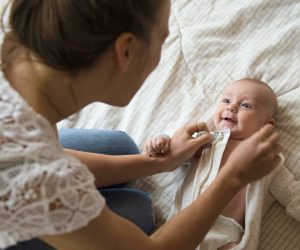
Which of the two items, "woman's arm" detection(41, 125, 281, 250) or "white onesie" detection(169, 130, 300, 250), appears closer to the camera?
"woman's arm" detection(41, 125, 281, 250)

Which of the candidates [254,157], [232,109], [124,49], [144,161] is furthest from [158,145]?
[124,49]

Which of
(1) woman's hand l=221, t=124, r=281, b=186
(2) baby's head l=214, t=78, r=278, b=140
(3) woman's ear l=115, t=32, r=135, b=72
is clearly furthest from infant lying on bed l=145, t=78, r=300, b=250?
(3) woman's ear l=115, t=32, r=135, b=72

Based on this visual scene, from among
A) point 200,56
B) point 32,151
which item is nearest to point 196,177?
point 200,56

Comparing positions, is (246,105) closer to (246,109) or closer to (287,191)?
(246,109)

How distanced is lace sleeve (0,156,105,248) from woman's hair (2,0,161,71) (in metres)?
0.18

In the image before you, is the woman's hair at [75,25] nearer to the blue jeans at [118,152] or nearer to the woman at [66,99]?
the woman at [66,99]

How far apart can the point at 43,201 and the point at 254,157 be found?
→ 1.42 feet

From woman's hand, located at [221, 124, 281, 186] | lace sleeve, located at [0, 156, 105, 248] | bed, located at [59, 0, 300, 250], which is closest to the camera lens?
lace sleeve, located at [0, 156, 105, 248]

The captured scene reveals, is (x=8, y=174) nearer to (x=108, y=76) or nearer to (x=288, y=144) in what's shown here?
(x=108, y=76)

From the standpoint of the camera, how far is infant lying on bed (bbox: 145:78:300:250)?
3.42 ft

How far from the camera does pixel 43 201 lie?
2.16ft

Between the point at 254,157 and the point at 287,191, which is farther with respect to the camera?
the point at 287,191

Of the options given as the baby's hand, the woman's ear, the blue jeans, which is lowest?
the blue jeans

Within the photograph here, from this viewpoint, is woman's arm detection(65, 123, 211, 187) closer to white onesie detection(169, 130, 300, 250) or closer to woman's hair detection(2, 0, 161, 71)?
white onesie detection(169, 130, 300, 250)
